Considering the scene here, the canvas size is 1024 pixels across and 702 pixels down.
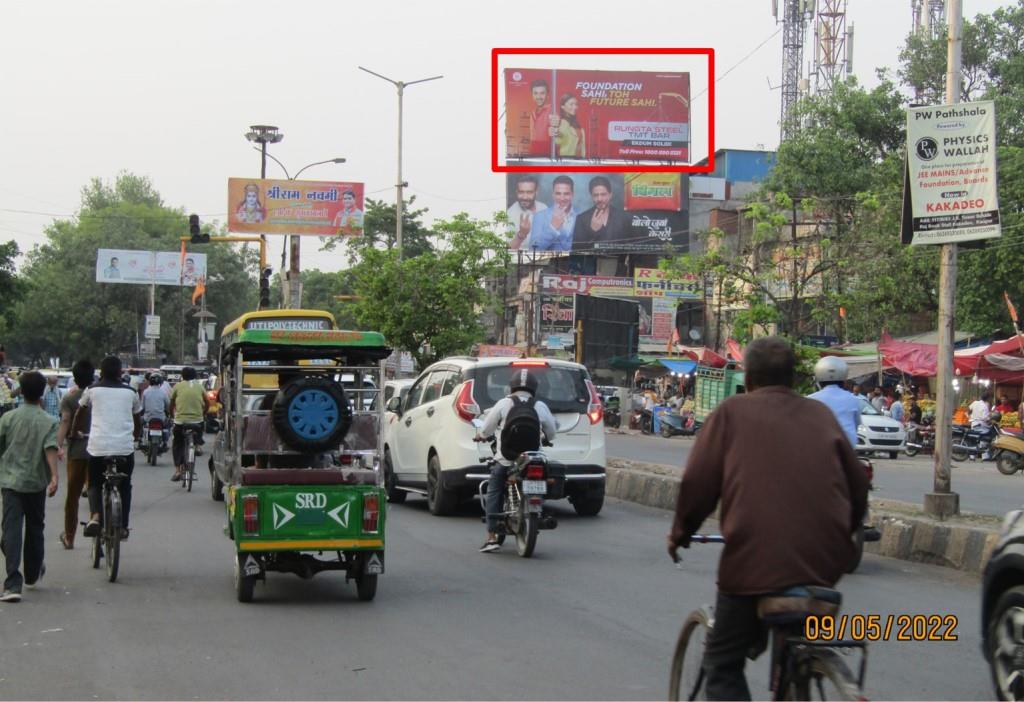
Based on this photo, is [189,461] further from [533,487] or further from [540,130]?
[540,130]

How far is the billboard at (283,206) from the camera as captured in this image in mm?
50438

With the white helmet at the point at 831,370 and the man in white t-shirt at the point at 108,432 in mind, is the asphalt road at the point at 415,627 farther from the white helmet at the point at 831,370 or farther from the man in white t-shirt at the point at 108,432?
the white helmet at the point at 831,370

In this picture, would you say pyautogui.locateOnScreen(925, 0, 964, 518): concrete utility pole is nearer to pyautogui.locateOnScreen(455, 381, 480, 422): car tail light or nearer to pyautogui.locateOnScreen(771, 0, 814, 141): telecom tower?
pyautogui.locateOnScreen(455, 381, 480, 422): car tail light

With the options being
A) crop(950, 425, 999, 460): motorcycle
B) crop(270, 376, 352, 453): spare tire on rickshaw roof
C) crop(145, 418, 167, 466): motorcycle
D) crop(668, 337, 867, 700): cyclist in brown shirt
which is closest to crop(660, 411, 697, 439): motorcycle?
crop(950, 425, 999, 460): motorcycle

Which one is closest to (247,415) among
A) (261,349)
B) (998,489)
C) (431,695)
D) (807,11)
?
(261,349)

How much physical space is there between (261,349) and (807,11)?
54.2m

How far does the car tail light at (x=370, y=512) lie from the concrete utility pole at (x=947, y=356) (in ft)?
19.5

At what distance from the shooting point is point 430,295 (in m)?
36.7

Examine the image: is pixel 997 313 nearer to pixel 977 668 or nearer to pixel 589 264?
pixel 589 264

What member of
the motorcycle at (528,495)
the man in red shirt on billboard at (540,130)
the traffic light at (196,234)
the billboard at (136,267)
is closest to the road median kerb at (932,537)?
the motorcycle at (528,495)

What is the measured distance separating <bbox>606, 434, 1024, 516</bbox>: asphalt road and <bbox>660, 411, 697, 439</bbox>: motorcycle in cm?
446

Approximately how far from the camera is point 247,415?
9.89m

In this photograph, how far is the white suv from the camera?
1473 centimetres

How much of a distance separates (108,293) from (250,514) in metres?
71.7
